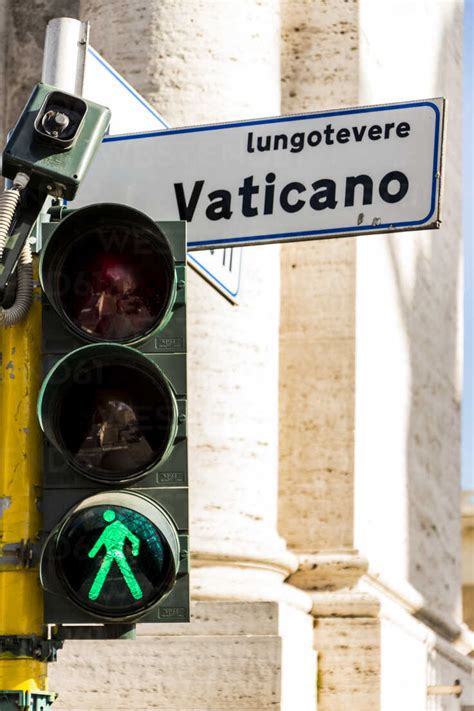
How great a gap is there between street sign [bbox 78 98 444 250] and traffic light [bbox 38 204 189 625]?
59 cm

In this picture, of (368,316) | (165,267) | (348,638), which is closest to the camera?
(165,267)

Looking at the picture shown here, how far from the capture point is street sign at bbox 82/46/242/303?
4461 millimetres

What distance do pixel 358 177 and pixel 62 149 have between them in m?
1.01

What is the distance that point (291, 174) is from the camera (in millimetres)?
4277

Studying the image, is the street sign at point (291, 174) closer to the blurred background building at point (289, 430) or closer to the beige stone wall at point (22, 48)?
the blurred background building at point (289, 430)

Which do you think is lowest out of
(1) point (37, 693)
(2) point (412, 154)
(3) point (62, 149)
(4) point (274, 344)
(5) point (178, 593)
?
(1) point (37, 693)

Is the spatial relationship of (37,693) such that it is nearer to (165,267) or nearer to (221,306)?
(165,267)

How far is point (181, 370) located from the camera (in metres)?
3.53

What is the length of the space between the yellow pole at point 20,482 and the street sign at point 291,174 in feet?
2.57

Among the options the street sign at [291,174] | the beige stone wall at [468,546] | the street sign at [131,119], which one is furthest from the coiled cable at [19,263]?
the beige stone wall at [468,546]

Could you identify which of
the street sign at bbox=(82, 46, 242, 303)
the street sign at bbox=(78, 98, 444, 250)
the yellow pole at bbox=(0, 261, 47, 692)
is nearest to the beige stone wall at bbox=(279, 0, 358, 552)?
the street sign at bbox=(82, 46, 242, 303)

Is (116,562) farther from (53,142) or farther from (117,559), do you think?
(53,142)

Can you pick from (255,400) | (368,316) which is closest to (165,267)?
(255,400)

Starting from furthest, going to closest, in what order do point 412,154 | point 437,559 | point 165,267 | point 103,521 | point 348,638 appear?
point 437,559 → point 348,638 → point 412,154 → point 165,267 → point 103,521
